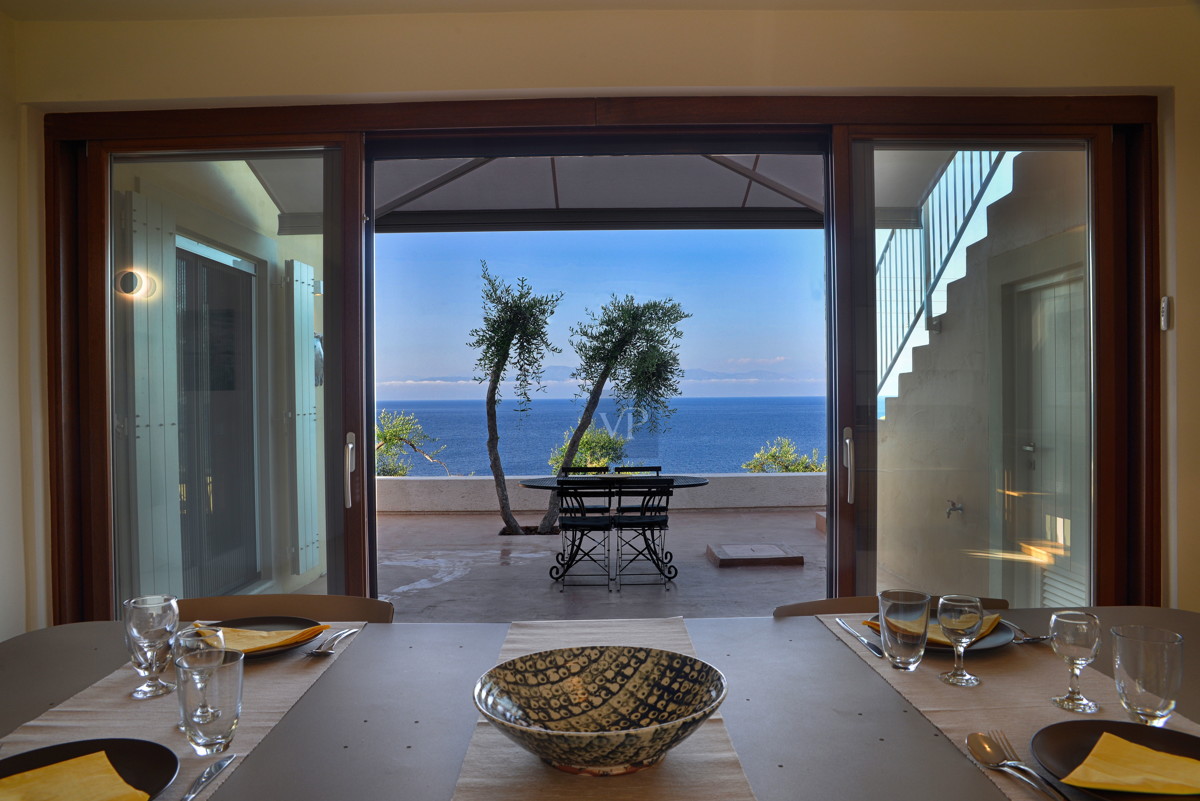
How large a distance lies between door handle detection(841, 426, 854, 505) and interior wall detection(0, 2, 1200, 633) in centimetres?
119

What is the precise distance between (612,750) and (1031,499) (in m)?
2.89

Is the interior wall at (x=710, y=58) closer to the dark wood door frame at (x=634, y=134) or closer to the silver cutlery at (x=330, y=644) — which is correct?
the dark wood door frame at (x=634, y=134)

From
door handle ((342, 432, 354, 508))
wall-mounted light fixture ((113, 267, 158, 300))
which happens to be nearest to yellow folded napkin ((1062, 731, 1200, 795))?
door handle ((342, 432, 354, 508))

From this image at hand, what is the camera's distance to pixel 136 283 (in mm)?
3283

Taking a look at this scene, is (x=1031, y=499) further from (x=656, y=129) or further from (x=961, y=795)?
(x=961, y=795)

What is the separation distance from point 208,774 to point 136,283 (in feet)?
9.20

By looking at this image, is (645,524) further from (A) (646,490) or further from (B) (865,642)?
(B) (865,642)

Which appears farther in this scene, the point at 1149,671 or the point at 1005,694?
the point at 1005,694

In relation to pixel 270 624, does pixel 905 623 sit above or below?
above

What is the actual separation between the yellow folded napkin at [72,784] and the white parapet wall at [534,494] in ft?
27.5

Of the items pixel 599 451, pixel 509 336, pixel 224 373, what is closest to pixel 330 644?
pixel 224 373

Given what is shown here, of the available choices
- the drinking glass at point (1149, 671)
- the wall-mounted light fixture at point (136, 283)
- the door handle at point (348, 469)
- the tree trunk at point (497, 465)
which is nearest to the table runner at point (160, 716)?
the drinking glass at point (1149, 671)

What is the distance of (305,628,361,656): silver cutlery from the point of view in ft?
4.98

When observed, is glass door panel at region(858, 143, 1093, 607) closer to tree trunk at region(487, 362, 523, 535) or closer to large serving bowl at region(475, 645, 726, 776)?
large serving bowl at region(475, 645, 726, 776)
